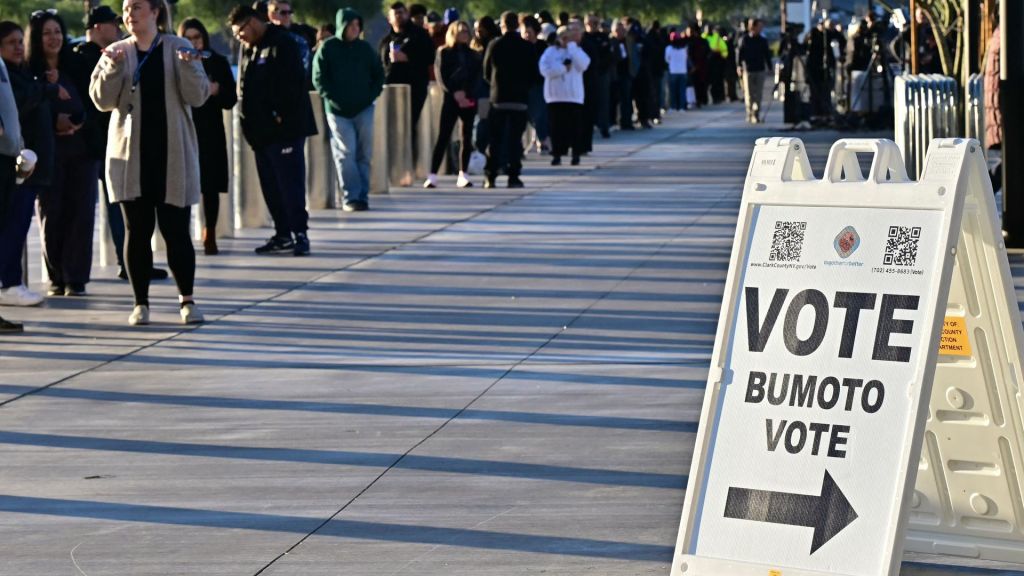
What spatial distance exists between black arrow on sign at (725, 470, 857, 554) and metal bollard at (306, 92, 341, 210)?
13459 millimetres

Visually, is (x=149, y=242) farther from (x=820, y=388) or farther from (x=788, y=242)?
(x=820, y=388)

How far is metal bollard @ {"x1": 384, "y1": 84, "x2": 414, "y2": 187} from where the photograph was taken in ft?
67.7

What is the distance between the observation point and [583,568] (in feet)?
18.9

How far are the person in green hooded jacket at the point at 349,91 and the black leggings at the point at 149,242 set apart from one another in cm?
630

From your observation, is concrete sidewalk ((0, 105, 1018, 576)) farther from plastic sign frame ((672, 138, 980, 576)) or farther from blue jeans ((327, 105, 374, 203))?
blue jeans ((327, 105, 374, 203))

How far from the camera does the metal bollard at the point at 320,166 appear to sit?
60.4ft

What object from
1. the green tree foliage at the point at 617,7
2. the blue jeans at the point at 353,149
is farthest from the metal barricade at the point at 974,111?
the green tree foliage at the point at 617,7

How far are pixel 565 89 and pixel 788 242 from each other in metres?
18.2

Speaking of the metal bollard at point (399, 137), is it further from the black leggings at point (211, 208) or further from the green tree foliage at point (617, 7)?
the green tree foliage at point (617, 7)

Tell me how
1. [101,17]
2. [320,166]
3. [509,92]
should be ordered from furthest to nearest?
[509,92], [320,166], [101,17]

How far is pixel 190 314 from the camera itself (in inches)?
439

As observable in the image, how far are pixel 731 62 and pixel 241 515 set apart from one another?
4317cm

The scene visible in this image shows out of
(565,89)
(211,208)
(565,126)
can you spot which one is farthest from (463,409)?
(565,126)

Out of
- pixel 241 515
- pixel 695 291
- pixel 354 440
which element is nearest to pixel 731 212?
pixel 695 291
